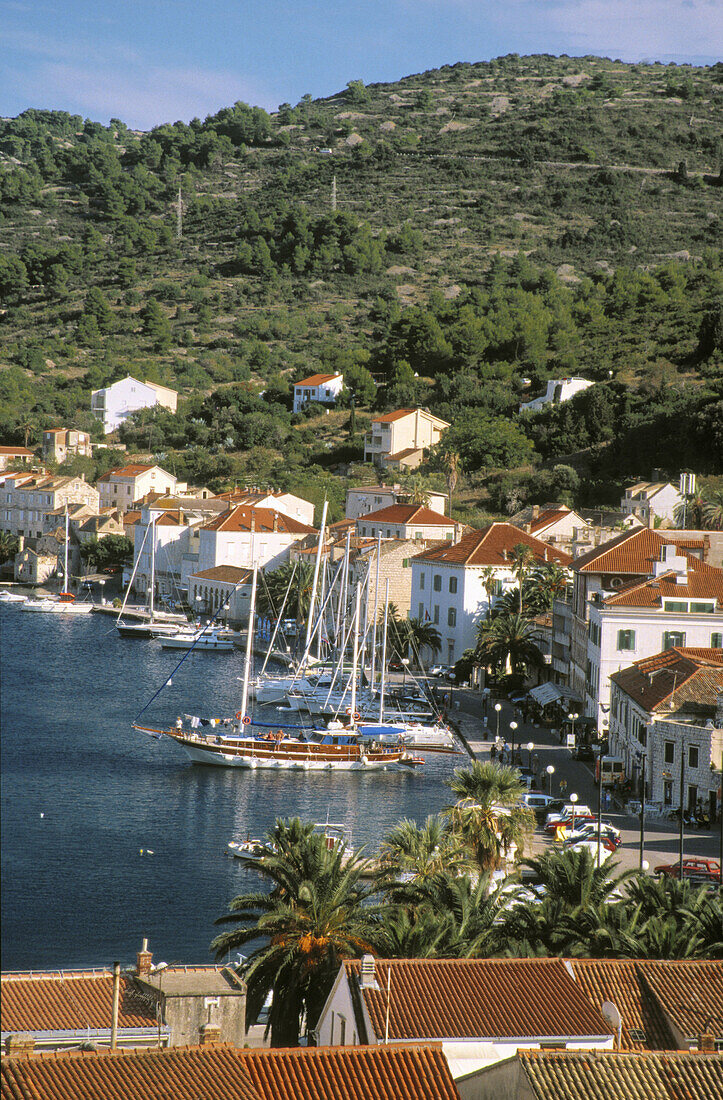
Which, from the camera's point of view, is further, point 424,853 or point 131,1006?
point 424,853

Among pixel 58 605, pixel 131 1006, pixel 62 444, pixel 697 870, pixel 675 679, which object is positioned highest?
pixel 62 444

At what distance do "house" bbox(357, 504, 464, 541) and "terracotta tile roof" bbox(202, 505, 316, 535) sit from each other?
7801mm

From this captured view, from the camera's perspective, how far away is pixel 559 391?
94500mm

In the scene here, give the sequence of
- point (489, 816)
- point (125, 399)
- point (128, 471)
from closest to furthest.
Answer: point (489, 816) → point (128, 471) → point (125, 399)

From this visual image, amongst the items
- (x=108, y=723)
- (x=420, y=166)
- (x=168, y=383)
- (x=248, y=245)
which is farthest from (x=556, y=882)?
(x=420, y=166)

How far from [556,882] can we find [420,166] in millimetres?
166849

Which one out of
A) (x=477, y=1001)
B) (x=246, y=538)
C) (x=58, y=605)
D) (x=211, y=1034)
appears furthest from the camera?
(x=246, y=538)

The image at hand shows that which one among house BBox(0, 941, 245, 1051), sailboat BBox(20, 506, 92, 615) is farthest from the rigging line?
house BBox(0, 941, 245, 1051)

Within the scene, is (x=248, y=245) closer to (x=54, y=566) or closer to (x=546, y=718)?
(x=54, y=566)

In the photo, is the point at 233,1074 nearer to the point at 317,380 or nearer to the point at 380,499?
the point at 380,499

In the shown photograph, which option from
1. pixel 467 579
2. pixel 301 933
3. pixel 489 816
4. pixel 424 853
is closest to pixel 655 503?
pixel 467 579

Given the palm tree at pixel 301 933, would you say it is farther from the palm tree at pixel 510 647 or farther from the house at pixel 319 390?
the house at pixel 319 390

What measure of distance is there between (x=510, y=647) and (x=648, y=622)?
34.6 feet

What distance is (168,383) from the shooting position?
116m
